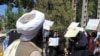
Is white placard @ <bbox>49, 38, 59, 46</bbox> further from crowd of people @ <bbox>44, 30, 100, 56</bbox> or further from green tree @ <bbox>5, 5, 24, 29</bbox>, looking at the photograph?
green tree @ <bbox>5, 5, 24, 29</bbox>

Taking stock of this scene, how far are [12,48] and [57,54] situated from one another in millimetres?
14970

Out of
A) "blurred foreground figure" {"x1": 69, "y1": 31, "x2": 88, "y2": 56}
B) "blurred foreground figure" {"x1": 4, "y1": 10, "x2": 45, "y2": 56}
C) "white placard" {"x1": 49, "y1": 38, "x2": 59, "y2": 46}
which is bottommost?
"white placard" {"x1": 49, "y1": 38, "x2": 59, "y2": 46}

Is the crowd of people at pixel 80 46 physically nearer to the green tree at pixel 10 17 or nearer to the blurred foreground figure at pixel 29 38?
the blurred foreground figure at pixel 29 38

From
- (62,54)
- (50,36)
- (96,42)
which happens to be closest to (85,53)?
(96,42)

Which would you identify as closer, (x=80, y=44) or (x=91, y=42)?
(x=80, y=44)

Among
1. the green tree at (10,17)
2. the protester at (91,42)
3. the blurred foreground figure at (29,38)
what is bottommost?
the green tree at (10,17)

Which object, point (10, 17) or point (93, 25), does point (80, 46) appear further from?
point (10, 17)

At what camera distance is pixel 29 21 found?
13.3ft

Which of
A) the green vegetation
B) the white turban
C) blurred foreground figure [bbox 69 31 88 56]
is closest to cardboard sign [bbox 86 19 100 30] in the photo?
blurred foreground figure [bbox 69 31 88 56]

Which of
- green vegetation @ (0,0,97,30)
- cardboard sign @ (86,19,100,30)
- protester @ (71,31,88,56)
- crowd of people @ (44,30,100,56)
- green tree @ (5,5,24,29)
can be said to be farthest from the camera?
green vegetation @ (0,0,97,30)

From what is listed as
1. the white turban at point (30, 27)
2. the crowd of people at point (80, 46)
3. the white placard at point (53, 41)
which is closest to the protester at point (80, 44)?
the crowd of people at point (80, 46)

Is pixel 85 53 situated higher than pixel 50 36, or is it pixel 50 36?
pixel 85 53

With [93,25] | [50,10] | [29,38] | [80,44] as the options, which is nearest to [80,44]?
[80,44]

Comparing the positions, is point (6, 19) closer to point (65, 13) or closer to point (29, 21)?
point (65, 13)
